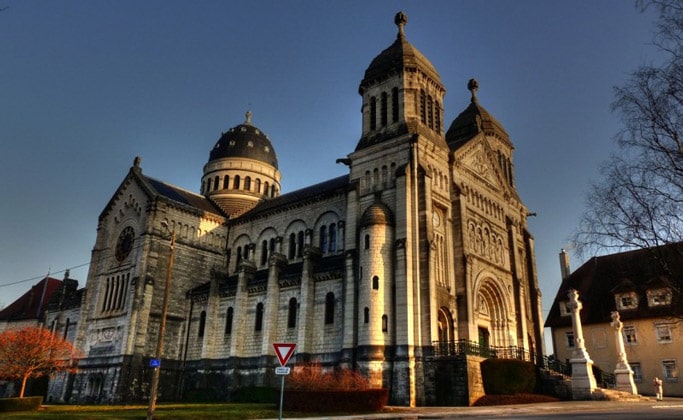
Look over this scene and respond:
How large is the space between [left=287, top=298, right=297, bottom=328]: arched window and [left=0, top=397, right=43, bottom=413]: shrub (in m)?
16.1

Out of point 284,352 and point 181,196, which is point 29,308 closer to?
point 181,196

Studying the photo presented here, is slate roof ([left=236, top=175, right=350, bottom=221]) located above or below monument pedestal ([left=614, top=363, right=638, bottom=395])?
above

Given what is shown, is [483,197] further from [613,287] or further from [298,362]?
[298,362]

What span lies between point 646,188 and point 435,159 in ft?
82.7

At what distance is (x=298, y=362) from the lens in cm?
3525

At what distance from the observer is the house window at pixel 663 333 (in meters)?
43.8

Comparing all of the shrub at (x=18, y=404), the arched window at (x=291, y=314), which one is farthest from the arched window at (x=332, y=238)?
the shrub at (x=18, y=404)

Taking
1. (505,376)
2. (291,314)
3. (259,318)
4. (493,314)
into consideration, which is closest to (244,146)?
(259,318)

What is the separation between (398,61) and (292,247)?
17460 millimetres

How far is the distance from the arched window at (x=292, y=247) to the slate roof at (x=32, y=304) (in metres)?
33.2

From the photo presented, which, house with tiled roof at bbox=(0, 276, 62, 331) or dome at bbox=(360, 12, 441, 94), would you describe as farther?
house with tiled roof at bbox=(0, 276, 62, 331)

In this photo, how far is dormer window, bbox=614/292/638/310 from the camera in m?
47.0

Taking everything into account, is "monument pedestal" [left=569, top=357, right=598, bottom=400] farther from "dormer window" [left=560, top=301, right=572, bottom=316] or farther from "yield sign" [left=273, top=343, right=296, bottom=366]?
"yield sign" [left=273, top=343, right=296, bottom=366]

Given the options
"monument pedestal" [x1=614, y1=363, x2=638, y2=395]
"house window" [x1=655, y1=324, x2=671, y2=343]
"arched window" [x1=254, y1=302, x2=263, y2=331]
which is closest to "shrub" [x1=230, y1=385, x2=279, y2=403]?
"arched window" [x1=254, y1=302, x2=263, y2=331]
